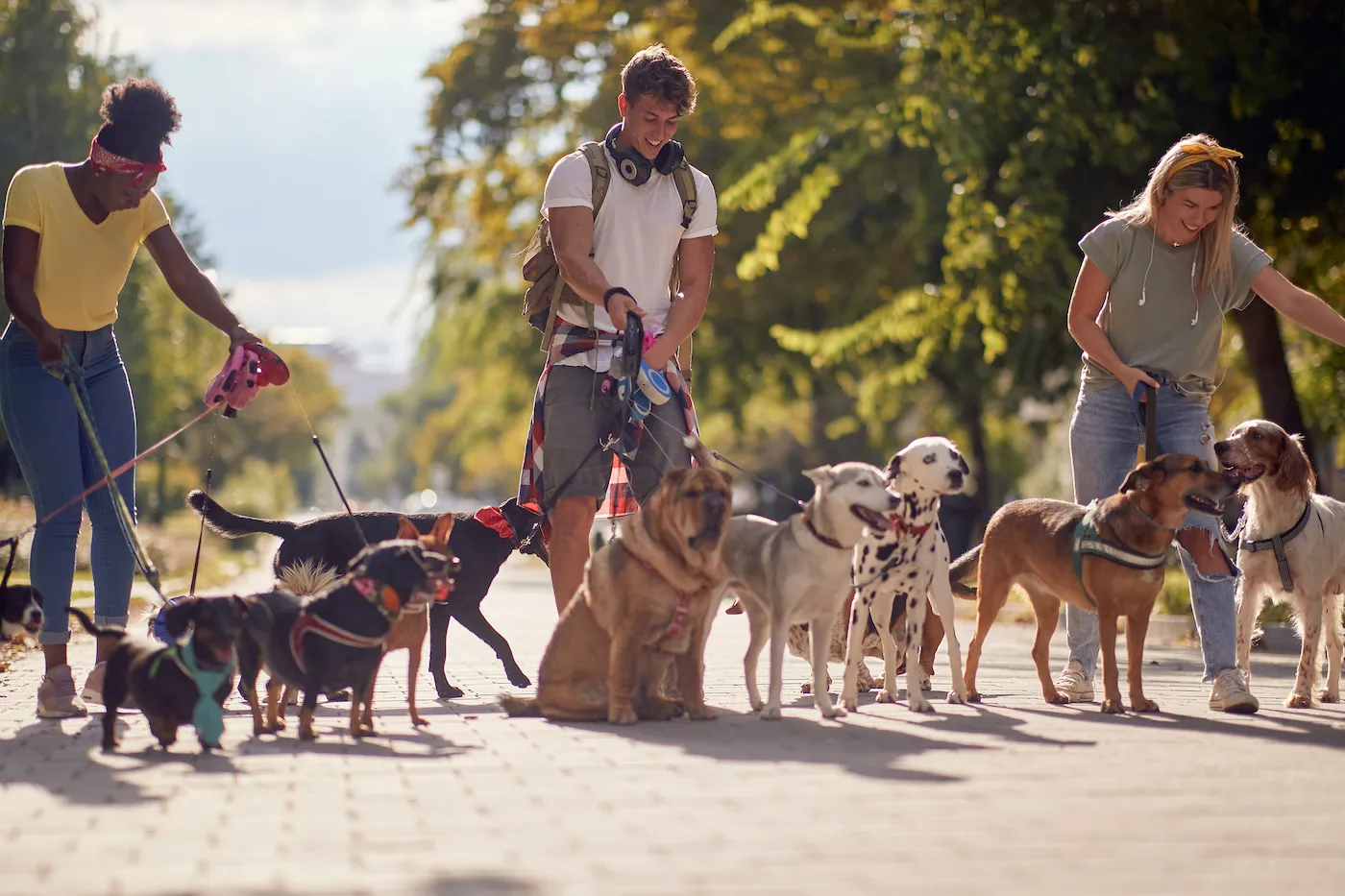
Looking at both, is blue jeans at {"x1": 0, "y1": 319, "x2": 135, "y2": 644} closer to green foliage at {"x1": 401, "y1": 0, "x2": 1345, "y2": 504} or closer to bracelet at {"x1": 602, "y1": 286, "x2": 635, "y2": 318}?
bracelet at {"x1": 602, "y1": 286, "x2": 635, "y2": 318}

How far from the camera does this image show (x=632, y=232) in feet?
25.8

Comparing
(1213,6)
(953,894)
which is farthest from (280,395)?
(953,894)

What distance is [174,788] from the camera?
17.6 ft

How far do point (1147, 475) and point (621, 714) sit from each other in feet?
8.32

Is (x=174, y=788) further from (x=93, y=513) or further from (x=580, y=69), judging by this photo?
(x=580, y=69)

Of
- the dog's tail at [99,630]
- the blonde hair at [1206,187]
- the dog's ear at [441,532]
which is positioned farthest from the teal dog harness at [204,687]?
the blonde hair at [1206,187]

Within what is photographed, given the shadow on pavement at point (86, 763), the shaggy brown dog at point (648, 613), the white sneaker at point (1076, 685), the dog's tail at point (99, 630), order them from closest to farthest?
the shadow on pavement at point (86, 763) < the dog's tail at point (99, 630) < the shaggy brown dog at point (648, 613) < the white sneaker at point (1076, 685)

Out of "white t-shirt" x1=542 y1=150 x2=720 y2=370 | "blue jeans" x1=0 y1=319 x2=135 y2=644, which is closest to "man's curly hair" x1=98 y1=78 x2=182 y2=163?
"blue jeans" x1=0 y1=319 x2=135 y2=644

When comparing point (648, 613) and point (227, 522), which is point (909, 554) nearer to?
point (648, 613)

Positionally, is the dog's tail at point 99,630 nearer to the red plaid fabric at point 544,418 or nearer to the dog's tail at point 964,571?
the red plaid fabric at point 544,418

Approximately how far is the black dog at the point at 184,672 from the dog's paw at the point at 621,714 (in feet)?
5.24

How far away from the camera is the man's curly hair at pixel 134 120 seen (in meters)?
7.45

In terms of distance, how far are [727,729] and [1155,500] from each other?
2.17 metres

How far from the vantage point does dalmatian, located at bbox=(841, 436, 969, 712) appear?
7.54m
